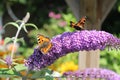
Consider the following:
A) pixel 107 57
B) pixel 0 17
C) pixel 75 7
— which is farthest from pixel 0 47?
pixel 0 17

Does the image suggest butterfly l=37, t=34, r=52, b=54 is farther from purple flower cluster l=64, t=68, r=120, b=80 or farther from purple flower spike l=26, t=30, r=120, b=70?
purple flower cluster l=64, t=68, r=120, b=80

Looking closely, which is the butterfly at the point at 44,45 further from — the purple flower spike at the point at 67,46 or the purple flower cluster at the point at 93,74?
the purple flower cluster at the point at 93,74

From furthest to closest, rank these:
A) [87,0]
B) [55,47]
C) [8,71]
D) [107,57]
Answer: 1. [107,57]
2. [87,0]
3. [8,71]
4. [55,47]

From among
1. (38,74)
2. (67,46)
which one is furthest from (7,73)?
(67,46)

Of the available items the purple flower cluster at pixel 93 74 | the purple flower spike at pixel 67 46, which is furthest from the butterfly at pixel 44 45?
the purple flower cluster at pixel 93 74

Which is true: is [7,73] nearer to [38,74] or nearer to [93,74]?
[38,74]

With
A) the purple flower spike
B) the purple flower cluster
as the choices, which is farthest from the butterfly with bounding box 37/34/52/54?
the purple flower cluster

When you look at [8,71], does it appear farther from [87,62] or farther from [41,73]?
[87,62]

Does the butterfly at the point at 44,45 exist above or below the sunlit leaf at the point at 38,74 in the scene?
above
